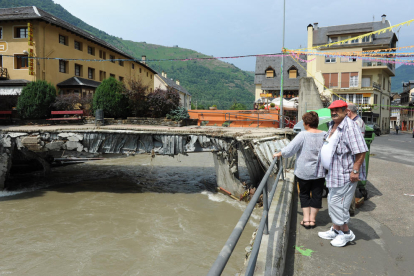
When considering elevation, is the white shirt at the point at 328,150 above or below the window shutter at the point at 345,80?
below

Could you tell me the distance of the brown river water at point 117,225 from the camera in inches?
277

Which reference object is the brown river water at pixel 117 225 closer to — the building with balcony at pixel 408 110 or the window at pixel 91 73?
the window at pixel 91 73

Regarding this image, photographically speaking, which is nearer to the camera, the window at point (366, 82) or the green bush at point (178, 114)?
the green bush at point (178, 114)

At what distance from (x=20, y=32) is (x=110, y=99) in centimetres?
1328

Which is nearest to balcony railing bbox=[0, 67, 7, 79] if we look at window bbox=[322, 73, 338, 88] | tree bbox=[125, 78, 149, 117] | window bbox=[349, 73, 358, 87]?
tree bbox=[125, 78, 149, 117]

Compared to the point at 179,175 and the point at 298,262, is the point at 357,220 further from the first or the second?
the point at 179,175

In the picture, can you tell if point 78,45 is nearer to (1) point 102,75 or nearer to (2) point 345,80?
(1) point 102,75

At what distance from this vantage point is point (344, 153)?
368cm

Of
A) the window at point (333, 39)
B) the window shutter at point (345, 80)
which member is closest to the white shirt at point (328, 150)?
the window shutter at point (345, 80)

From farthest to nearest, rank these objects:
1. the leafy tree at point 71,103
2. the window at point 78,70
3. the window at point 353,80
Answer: the window at point 353,80 < the window at point 78,70 < the leafy tree at point 71,103

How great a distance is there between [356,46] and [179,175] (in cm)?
3388

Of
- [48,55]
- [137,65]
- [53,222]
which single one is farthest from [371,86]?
[53,222]

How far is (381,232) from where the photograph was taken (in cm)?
443

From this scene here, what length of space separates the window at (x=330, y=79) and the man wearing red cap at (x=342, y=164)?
39.7 m
